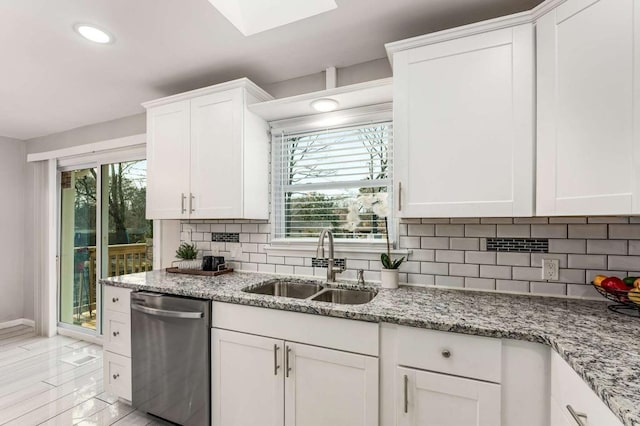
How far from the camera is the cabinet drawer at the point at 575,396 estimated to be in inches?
33.2

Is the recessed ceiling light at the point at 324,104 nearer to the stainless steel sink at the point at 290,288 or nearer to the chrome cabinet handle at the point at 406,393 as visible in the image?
the stainless steel sink at the point at 290,288

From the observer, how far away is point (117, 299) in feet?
7.53

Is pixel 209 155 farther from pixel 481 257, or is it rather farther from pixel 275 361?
pixel 481 257

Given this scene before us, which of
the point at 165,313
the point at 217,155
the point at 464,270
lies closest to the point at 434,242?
the point at 464,270

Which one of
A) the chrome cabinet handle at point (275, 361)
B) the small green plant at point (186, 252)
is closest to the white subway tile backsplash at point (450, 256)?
the chrome cabinet handle at point (275, 361)

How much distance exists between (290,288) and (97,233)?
267 cm

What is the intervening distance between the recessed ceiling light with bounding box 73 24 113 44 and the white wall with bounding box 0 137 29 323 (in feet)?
11.2

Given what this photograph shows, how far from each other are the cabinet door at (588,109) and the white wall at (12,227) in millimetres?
5650

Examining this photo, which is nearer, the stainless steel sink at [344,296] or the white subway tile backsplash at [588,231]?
the white subway tile backsplash at [588,231]

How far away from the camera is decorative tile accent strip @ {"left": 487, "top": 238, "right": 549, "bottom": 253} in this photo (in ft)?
5.80

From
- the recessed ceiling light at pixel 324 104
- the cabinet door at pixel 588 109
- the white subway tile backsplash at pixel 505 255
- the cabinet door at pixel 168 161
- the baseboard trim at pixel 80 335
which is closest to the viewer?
the cabinet door at pixel 588 109

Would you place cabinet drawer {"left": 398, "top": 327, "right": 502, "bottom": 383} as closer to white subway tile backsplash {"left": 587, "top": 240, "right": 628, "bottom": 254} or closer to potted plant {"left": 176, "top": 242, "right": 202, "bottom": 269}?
white subway tile backsplash {"left": 587, "top": 240, "right": 628, "bottom": 254}

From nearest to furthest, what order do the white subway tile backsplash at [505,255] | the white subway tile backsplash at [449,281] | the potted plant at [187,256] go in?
the white subway tile backsplash at [505,255] → the white subway tile backsplash at [449,281] → the potted plant at [187,256]

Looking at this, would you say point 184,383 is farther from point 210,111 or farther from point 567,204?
point 567,204
